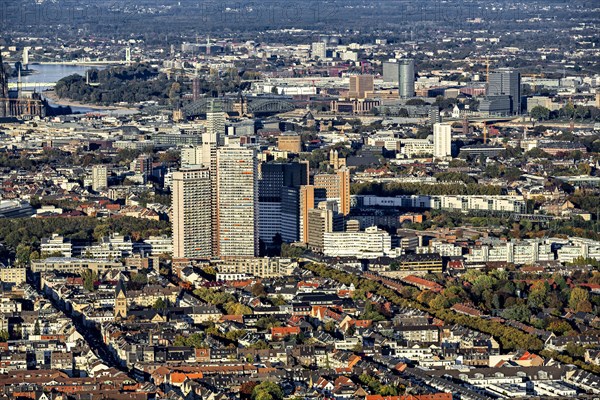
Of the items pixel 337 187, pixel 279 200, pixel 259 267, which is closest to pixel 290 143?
pixel 337 187

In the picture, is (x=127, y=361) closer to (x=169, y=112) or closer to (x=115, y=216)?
(x=115, y=216)

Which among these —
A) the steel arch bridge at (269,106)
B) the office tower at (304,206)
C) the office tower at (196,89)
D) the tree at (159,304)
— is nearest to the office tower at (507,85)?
the steel arch bridge at (269,106)

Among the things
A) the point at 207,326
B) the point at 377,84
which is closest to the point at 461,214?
the point at 207,326

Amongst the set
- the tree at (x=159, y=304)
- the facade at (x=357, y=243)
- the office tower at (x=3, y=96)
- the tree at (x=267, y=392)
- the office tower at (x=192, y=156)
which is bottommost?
the office tower at (x=3, y=96)

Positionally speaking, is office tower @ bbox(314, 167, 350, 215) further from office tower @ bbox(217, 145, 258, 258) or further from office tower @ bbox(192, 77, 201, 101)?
office tower @ bbox(192, 77, 201, 101)

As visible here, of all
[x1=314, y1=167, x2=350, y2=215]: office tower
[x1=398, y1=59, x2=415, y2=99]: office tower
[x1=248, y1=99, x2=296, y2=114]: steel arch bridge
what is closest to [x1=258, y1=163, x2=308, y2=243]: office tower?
[x1=314, y1=167, x2=350, y2=215]: office tower

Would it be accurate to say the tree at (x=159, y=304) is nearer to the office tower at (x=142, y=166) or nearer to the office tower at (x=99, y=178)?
the office tower at (x=99, y=178)
